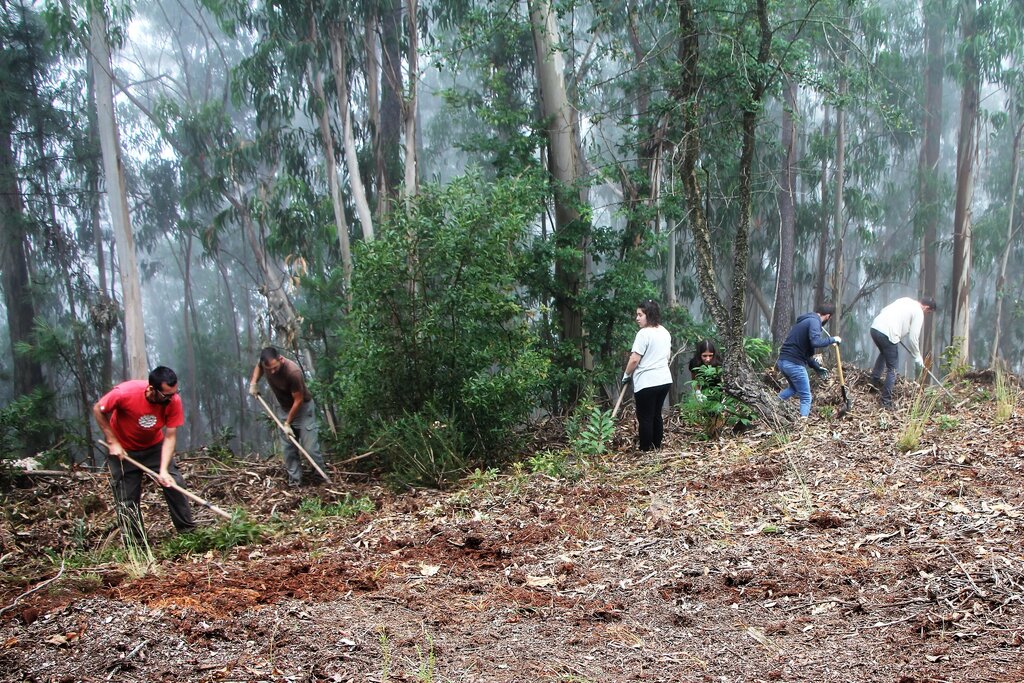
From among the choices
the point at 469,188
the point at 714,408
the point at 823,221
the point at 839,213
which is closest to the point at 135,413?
the point at 469,188

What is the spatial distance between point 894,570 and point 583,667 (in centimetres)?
182

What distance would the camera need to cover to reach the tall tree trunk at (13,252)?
20.6 m

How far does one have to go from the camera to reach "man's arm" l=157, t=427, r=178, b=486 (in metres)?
6.41

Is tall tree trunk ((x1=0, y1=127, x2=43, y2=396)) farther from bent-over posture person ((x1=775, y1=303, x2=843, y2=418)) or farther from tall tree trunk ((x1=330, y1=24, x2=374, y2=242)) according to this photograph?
bent-over posture person ((x1=775, y1=303, x2=843, y2=418))

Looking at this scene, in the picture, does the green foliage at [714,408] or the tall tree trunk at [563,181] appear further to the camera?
the tall tree trunk at [563,181]

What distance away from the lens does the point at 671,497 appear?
248 inches

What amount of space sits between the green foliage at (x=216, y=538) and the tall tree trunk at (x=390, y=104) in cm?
1087

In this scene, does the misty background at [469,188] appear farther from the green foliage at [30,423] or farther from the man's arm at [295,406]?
the man's arm at [295,406]

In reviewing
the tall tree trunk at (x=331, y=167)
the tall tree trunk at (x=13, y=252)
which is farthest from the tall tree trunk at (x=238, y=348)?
the tall tree trunk at (x=331, y=167)

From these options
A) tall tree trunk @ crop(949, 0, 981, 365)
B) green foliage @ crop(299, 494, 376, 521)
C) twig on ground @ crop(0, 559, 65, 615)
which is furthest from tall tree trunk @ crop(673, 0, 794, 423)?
tall tree trunk @ crop(949, 0, 981, 365)

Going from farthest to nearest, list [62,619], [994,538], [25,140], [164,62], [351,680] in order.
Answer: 1. [164,62]
2. [25,140]
3. [994,538]
4. [62,619]
5. [351,680]

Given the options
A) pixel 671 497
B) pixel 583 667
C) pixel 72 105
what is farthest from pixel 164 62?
pixel 583 667

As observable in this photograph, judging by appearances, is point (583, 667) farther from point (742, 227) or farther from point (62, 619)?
point (742, 227)

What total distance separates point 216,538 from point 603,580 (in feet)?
10.5
